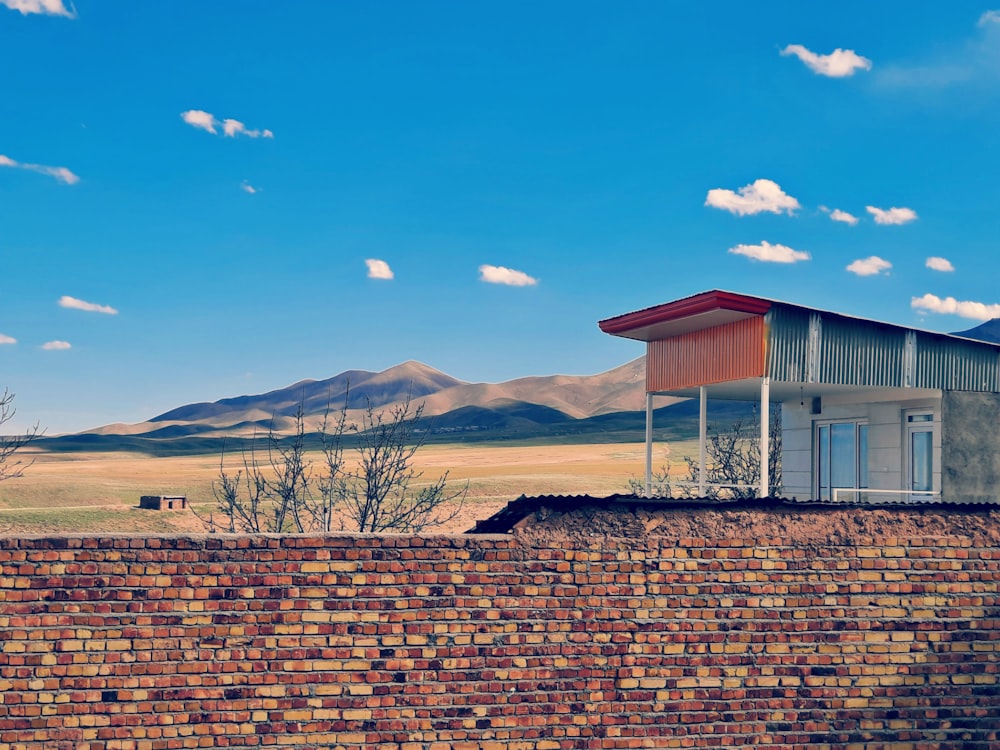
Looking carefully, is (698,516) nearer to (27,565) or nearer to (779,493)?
(27,565)

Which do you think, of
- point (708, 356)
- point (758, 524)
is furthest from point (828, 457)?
point (758, 524)

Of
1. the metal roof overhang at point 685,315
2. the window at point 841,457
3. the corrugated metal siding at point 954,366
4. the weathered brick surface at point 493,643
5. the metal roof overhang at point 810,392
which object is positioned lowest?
the weathered brick surface at point 493,643

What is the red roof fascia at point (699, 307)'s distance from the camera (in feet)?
54.5

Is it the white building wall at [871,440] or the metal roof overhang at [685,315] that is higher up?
the metal roof overhang at [685,315]

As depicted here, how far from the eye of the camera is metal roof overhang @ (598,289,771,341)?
16.7 meters

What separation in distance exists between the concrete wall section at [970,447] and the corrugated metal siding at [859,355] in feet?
3.97

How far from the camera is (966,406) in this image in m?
18.1

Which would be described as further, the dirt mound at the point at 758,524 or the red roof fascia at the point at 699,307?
the red roof fascia at the point at 699,307

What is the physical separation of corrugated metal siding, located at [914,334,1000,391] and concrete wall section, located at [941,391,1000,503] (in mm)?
197

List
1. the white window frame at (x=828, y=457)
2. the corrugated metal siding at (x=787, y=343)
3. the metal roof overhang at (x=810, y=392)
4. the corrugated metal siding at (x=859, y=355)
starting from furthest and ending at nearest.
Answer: the white window frame at (x=828, y=457) → the metal roof overhang at (x=810, y=392) → the corrugated metal siding at (x=859, y=355) → the corrugated metal siding at (x=787, y=343)

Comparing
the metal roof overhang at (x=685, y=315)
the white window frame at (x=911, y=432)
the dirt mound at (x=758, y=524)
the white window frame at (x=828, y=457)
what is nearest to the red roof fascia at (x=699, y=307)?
the metal roof overhang at (x=685, y=315)

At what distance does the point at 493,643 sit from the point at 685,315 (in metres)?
9.99

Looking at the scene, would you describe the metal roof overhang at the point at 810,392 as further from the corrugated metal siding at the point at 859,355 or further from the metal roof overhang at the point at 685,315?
the metal roof overhang at the point at 685,315

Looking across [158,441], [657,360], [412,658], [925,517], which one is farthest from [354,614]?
[158,441]
